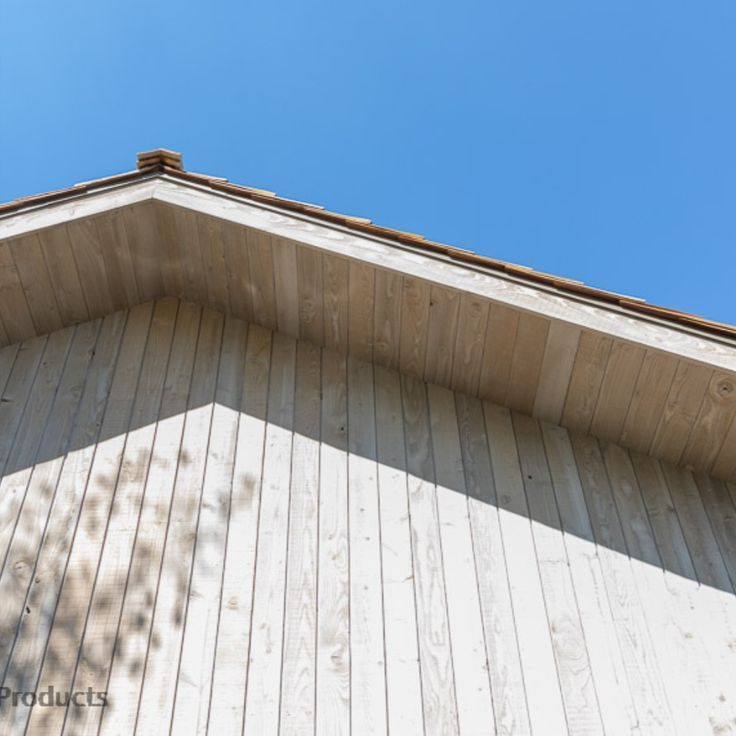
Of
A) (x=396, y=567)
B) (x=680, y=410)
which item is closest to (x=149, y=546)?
(x=396, y=567)

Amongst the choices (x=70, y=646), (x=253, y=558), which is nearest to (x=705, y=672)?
(x=253, y=558)

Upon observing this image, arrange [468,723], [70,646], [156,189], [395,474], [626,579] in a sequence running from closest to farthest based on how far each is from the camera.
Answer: [468,723] → [70,646] → [626,579] → [395,474] → [156,189]

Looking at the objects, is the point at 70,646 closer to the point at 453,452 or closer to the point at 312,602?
the point at 312,602

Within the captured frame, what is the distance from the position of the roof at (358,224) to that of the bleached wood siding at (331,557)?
64cm

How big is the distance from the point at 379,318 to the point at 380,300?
3.4 inches

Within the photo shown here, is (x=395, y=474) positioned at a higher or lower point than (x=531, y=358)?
lower

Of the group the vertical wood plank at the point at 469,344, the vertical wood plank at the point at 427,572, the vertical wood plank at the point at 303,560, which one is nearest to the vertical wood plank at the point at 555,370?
the vertical wood plank at the point at 469,344

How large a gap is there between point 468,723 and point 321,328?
185cm

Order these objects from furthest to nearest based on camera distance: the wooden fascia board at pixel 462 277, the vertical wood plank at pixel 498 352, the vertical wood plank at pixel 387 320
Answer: the vertical wood plank at pixel 387 320
the vertical wood plank at pixel 498 352
the wooden fascia board at pixel 462 277

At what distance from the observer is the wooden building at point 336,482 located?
2631 millimetres

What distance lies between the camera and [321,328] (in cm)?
382

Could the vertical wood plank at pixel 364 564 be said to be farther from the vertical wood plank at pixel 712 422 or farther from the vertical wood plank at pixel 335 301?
the vertical wood plank at pixel 712 422

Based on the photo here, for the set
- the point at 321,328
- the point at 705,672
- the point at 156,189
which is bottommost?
the point at 705,672

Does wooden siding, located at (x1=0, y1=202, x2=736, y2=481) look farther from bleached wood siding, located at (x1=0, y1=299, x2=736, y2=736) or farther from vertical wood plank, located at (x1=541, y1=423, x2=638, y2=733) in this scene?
vertical wood plank, located at (x1=541, y1=423, x2=638, y2=733)
